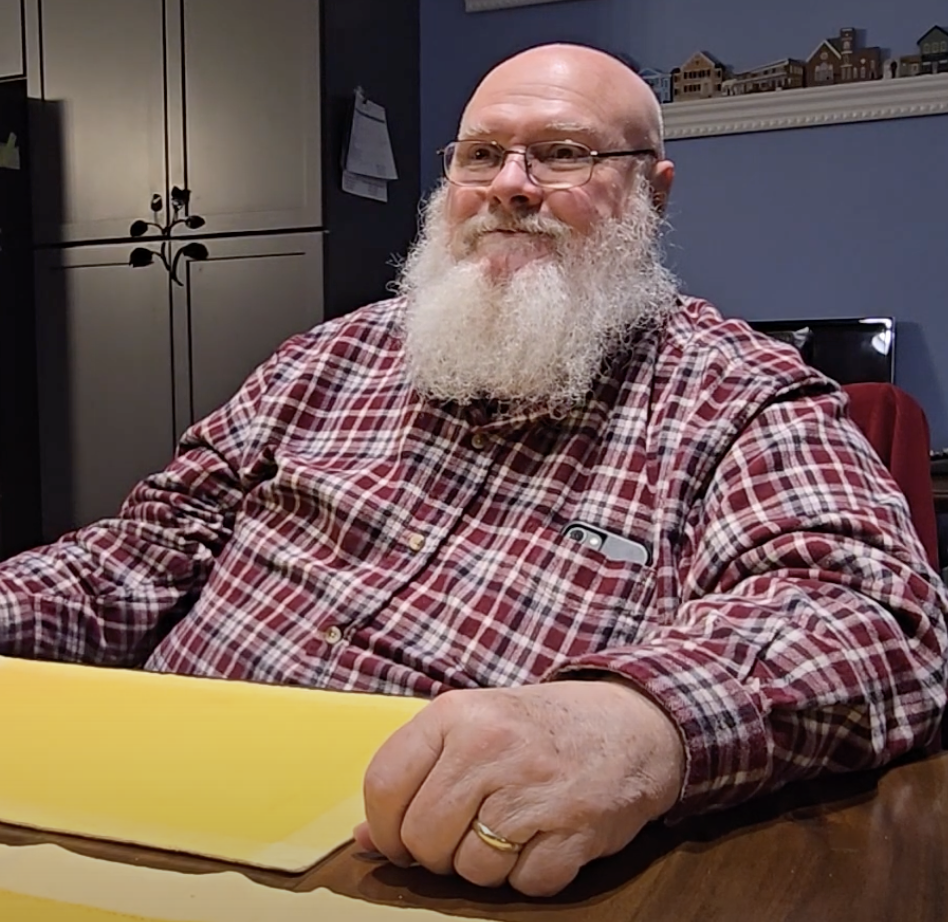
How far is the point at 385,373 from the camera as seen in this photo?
4.56 ft

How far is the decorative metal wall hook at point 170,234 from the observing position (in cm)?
293

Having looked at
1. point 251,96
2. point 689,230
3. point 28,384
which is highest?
point 251,96

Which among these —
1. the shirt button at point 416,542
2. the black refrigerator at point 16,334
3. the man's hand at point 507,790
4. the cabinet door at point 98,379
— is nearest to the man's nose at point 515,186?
the shirt button at point 416,542

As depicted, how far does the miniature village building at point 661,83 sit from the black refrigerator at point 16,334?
1736 mm

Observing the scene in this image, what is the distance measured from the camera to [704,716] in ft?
2.21

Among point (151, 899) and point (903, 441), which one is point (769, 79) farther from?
point (151, 899)

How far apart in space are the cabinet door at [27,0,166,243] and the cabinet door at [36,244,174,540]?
0.11m

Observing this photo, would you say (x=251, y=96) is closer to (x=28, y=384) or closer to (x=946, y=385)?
(x=28, y=384)

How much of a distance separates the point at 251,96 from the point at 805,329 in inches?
58.5

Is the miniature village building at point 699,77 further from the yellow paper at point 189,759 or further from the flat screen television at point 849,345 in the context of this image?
the yellow paper at point 189,759

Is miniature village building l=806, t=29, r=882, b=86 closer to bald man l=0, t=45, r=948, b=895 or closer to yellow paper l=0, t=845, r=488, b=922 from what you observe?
bald man l=0, t=45, r=948, b=895

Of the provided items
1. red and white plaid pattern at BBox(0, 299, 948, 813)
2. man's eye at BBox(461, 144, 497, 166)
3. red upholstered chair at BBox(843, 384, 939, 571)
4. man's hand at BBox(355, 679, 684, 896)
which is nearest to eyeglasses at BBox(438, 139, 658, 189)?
man's eye at BBox(461, 144, 497, 166)

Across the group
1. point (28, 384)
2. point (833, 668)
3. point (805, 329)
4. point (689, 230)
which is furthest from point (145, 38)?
point (833, 668)

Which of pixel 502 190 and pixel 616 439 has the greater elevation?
pixel 502 190
